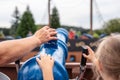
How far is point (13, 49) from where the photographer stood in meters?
2.44

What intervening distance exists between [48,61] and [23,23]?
4613cm

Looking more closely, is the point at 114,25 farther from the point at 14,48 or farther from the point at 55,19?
the point at 14,48

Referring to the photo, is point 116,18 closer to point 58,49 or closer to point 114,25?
point 114,25

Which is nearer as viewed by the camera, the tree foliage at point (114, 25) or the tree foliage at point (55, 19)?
the tree foliage at point (55, 19)

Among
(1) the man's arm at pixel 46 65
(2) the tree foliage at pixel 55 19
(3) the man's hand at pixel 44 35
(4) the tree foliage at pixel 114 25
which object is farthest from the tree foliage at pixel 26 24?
(1) the man's arm at pixel 46 65

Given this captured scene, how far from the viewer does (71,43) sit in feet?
45.3

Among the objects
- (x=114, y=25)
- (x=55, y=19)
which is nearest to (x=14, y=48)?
(x=55, y=19)

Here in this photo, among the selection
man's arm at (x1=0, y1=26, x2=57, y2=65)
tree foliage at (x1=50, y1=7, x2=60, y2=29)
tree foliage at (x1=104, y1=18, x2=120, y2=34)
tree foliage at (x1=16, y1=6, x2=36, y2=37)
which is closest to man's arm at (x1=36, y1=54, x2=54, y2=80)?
man's arm at (x1=0, y1=26, x2=57, y2=65)

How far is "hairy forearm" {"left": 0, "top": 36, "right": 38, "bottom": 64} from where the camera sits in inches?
94.9

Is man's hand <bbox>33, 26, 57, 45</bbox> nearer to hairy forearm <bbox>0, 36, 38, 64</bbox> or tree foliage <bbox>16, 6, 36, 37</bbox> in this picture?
hairy forearm <bbox>0, 36, 38, 64</bbox>

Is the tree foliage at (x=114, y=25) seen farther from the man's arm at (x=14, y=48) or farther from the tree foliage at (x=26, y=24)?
the man's arm at (x=14, y=48)

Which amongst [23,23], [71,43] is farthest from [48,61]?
[23,23]

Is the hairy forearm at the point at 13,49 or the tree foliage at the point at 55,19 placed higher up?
the hairy forearm at the point at 13,49

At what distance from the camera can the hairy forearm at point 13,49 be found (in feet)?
7.91
